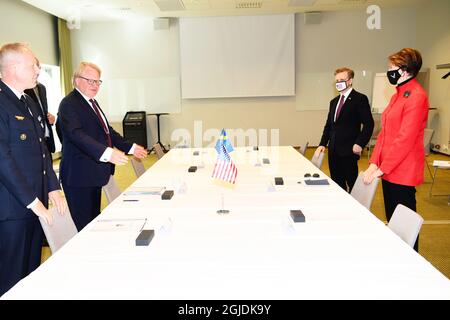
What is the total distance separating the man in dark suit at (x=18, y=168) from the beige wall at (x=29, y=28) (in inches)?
227

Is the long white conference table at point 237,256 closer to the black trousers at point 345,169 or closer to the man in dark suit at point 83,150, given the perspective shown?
the man in dark suit at point 83,150

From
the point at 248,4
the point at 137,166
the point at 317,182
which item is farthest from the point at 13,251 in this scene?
the point at 248,4

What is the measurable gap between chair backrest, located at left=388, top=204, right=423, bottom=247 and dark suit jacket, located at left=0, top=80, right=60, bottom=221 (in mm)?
1948

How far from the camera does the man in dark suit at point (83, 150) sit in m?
3.00

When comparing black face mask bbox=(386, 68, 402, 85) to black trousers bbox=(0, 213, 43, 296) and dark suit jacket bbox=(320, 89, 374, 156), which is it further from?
black trousers bbox=(0, 213, 43, 296)

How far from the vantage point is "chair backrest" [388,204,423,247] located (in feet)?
6.15

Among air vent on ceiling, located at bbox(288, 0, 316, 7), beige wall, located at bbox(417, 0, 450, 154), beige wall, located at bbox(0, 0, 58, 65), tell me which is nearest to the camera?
beige wall, located at bbox(0, 0, 58, 65)

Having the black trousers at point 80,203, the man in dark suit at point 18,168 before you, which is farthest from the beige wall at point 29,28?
the man in dark suit at point 18,168

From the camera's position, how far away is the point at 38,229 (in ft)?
7.89

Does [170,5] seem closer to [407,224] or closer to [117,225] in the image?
[117,225]

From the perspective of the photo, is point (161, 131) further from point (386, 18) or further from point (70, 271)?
point (70, 271)

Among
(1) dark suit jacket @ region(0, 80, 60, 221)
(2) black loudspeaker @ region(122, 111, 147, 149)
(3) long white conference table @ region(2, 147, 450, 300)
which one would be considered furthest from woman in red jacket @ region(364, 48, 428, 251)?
(2) black loudspeaker @ region(122, 111, 147, 149)

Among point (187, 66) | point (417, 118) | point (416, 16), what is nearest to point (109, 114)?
point (187, 66)
